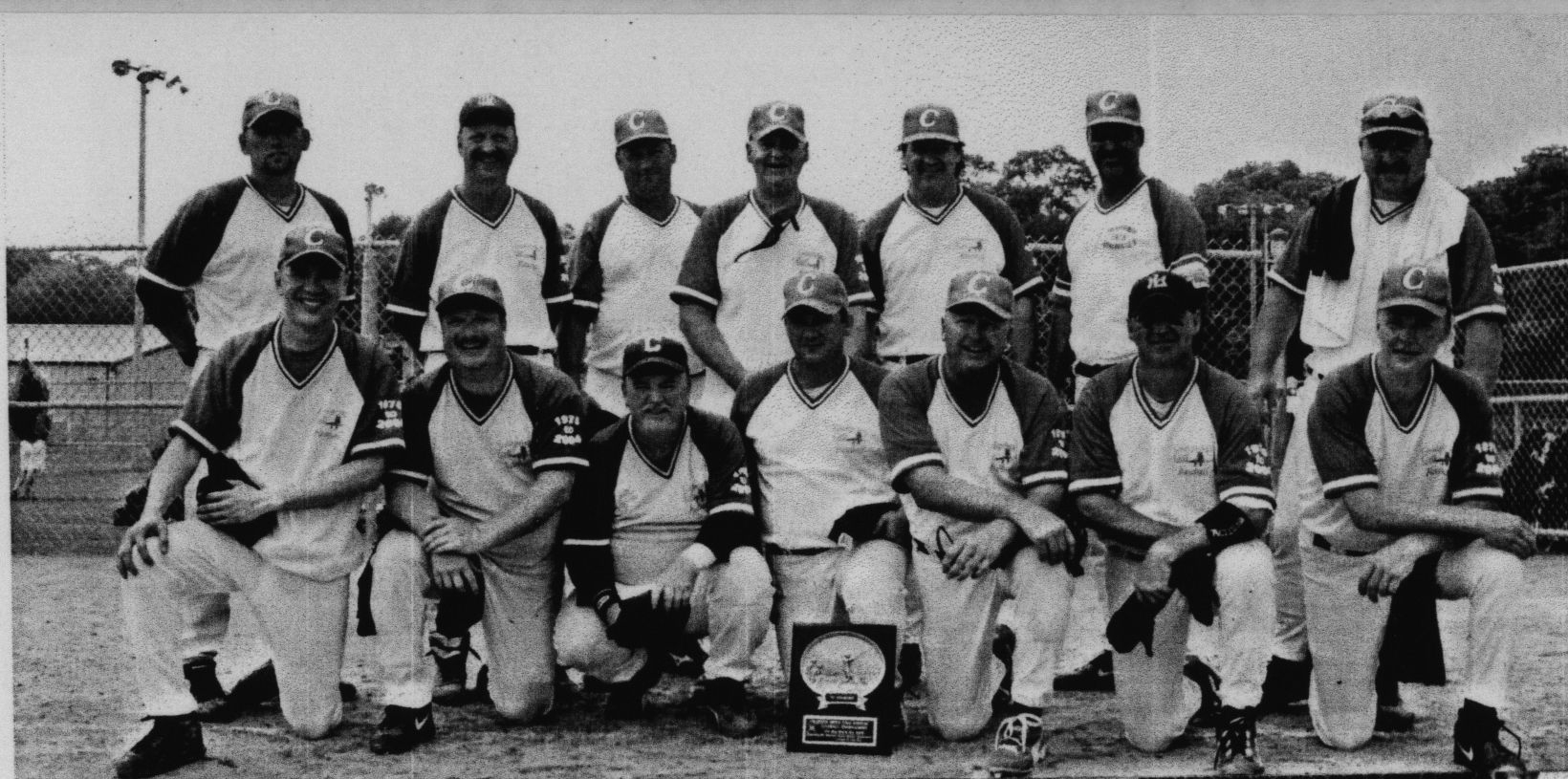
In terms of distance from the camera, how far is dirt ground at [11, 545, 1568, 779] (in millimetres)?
4797

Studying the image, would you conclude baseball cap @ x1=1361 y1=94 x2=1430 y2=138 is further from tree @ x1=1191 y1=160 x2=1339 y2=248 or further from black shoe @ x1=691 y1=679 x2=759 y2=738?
black shoe @ x1=691 y1=679 x2=759 y2=738

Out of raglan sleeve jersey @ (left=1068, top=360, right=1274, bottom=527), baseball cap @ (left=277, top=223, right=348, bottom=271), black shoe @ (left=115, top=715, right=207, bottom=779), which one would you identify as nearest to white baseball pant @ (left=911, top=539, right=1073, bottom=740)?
raglan sleeve jersey @ (left=1068, top=360, right=1274, bottom=527)

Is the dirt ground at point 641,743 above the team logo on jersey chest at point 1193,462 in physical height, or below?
below

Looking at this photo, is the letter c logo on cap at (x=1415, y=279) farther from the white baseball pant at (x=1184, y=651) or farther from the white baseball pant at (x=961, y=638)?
the white baseball pant at (x=961, y=638)

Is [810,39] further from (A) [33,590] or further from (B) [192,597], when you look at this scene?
(A) [33,590]

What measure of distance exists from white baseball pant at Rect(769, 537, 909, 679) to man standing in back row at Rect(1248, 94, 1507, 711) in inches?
54.0

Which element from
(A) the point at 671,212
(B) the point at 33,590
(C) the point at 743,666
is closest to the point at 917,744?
(C) the point at 743,666

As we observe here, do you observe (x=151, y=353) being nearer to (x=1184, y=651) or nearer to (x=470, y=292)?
(x=470, y=292)

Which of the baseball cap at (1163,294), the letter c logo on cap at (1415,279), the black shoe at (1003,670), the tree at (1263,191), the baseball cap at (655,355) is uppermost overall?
the tree at (1263,191)

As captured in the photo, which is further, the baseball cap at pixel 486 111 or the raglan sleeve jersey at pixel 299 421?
the baseball cap at pixel 486 111

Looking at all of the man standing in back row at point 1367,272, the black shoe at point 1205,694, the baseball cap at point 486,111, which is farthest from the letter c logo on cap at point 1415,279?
the baseball cap at point 486,111

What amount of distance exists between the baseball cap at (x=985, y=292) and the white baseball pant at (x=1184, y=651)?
0.89 m

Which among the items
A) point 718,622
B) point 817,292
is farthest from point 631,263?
point 718,622

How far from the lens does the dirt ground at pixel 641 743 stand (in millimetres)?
4797
